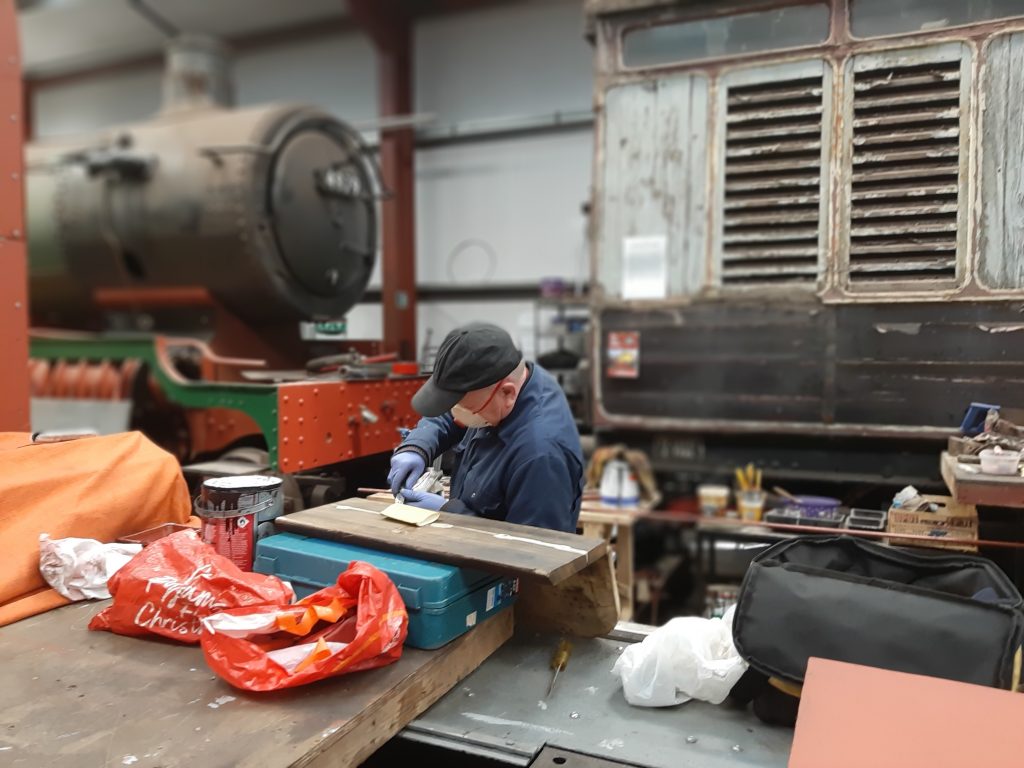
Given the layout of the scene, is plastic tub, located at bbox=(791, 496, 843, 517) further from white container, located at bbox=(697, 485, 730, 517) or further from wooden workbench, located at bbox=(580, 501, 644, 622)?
wooden workbench, located at bbox=(580, 501, 644, 622)

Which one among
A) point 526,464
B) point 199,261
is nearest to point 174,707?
point 526,464

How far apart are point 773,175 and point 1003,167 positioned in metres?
0.91

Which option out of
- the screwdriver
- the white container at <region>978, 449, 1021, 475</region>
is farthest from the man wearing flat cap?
the white container at <region>978, 449, 1021, 475</region>

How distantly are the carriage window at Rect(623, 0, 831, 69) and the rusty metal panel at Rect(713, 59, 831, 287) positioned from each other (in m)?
0.12

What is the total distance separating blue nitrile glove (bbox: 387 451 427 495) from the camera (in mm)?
2207

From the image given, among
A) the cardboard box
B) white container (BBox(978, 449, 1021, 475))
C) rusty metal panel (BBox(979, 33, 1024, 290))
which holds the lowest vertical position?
the cardboard box

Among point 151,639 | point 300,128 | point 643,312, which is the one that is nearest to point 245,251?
point 300,128

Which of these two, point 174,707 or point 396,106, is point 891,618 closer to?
point 174,707

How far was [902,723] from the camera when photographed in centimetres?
A: 132

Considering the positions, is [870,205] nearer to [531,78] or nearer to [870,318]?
[870,318]

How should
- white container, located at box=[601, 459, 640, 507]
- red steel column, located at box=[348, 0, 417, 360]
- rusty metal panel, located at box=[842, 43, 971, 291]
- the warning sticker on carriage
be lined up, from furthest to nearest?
1. red steel column, located at box=[348, 0, 417, 360]
2. white container, located at box=[601, 459, 640, 507]
3. the warning sticker on carriage
4. rusty metal panel, located at box=[842, 43, 971, 291]

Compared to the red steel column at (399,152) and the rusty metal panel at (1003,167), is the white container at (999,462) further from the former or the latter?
the red steel column at (399,152)

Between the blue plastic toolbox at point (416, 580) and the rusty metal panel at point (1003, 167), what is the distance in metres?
2.06

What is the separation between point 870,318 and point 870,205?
0.47m
